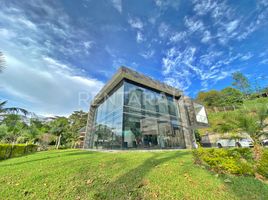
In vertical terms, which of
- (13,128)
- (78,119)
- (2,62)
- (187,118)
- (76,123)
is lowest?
(13,128)

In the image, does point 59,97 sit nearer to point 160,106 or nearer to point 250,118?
point 160,106

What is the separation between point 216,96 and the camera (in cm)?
4022

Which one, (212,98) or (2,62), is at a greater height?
(212,98)

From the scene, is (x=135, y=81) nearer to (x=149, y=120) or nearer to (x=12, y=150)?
(x=149, y=120)

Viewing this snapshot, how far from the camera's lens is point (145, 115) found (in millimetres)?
12859

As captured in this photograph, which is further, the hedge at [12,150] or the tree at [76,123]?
the tree at [76,123]

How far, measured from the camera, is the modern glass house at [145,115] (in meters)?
11.4

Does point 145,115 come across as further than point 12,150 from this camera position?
Yes

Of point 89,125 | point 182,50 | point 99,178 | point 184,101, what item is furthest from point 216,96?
→ point 99,178

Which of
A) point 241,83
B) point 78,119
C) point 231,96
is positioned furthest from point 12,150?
point 241,83

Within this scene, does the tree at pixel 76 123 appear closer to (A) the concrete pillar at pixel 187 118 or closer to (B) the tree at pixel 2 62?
(A) the concrete pillar at pixel 187 118

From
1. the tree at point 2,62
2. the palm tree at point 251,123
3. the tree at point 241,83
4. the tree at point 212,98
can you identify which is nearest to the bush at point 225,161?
the palm tree at point 251,123

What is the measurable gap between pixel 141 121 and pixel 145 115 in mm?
923

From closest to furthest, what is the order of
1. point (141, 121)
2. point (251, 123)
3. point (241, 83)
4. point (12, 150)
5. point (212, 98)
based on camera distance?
point (251, 123) < point (12, 150) < point (141, 121) < point (212, 98) < point (241, 83)
